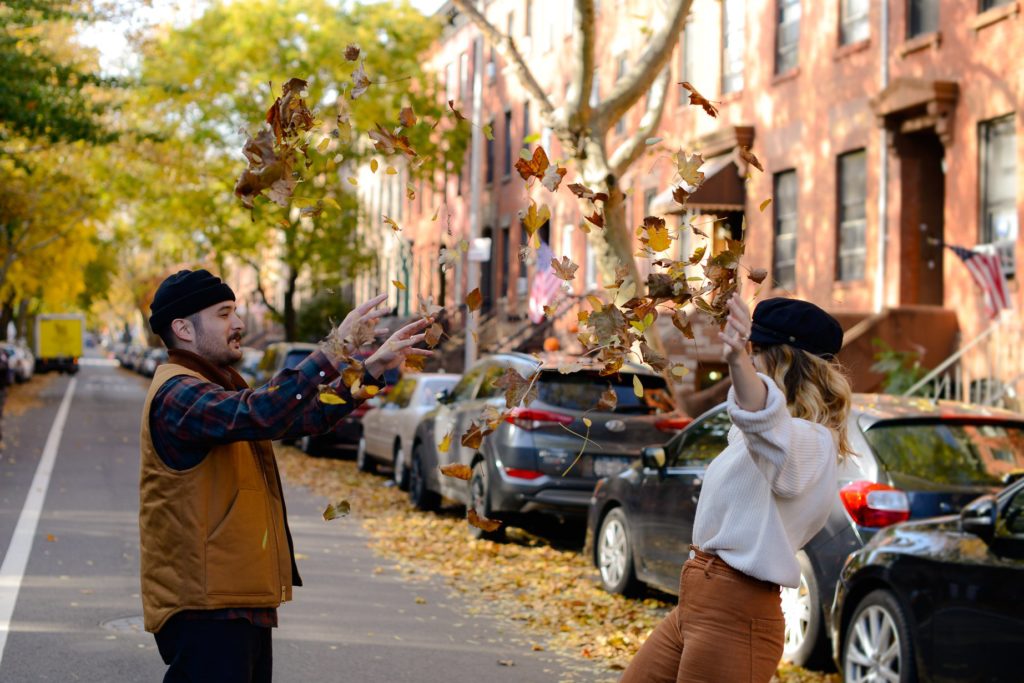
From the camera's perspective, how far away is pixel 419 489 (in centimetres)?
1603

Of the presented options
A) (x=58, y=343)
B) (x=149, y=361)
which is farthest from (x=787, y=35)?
(x=58, y=343)

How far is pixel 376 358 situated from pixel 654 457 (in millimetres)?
5797

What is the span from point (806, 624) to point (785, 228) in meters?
18.2

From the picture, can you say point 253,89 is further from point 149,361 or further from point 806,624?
point 806,624

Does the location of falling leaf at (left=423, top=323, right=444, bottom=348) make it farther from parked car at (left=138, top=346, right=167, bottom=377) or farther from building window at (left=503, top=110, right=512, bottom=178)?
parked car at (left=138, top=346, right=167, bottom=377)

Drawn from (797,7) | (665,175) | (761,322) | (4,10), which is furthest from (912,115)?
(761,322)

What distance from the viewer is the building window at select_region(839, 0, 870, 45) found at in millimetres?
23000

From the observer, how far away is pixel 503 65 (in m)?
46.5

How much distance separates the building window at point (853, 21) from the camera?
2300 cm

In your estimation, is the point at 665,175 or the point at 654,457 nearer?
the point at 654,457

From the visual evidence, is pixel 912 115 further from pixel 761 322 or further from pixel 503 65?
pixel 503 65

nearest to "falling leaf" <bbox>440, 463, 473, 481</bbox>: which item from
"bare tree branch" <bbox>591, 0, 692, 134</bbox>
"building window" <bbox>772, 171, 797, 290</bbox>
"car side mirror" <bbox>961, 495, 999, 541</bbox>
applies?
"car side mirror" <bbox>961, 495, 999, 541</bbox>

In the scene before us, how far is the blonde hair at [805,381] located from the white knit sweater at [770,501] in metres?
0.07

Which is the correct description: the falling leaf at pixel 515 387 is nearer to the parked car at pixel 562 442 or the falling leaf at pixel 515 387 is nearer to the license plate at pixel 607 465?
the parked car at pixel 562 442
